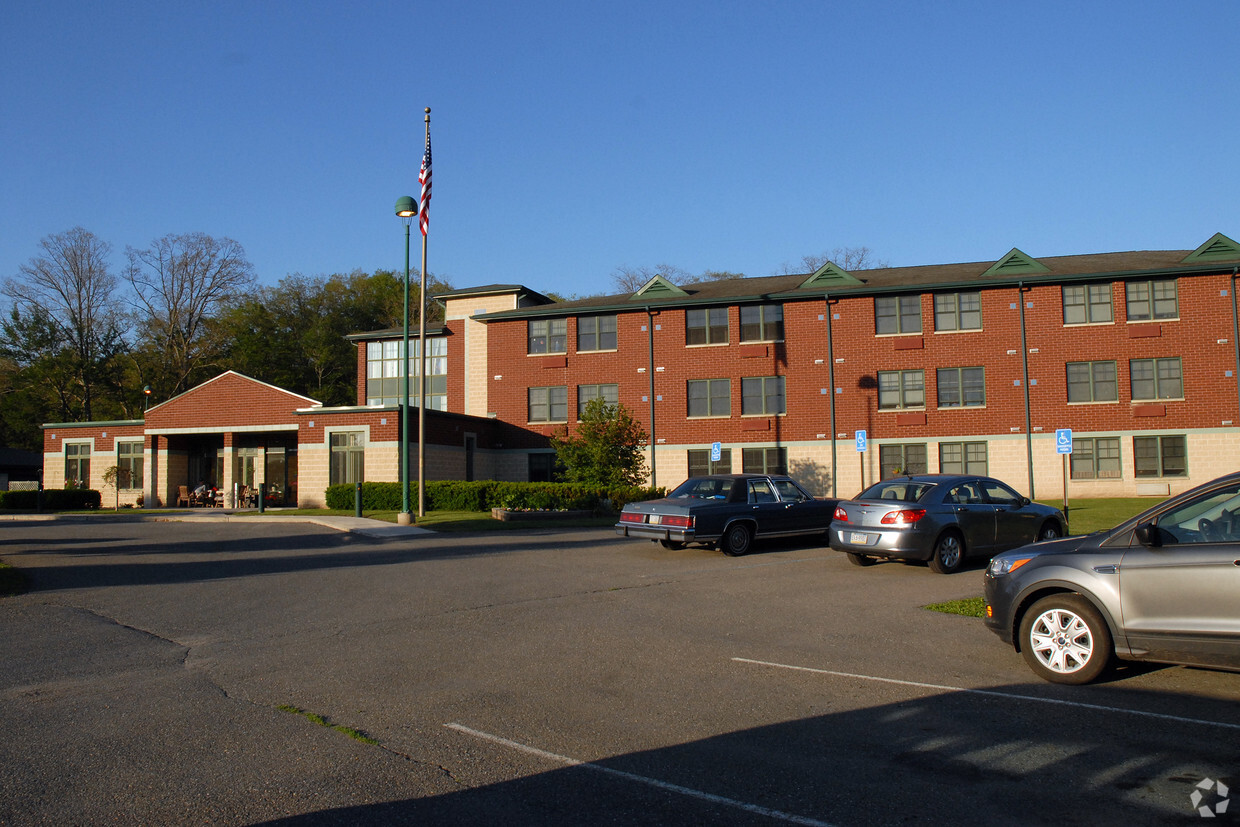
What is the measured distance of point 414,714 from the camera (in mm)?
6125

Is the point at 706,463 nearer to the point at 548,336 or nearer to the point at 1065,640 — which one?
the point at 548,336

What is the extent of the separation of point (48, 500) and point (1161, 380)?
147 feet

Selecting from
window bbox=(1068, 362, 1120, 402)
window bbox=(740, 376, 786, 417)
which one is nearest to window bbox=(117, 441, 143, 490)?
window bbox=(740, 376, 786, 417)

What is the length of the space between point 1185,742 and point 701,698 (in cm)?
298

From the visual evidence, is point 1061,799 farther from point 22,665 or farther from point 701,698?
point 22,665

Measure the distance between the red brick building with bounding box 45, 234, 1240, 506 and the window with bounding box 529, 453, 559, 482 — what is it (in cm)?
9

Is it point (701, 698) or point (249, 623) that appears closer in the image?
point (701, 698)

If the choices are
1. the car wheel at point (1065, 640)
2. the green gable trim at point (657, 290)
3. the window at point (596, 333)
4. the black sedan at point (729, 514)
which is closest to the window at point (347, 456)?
the window at point (596, 333)

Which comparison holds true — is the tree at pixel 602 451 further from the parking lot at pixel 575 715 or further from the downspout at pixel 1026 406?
the parking lot at pixel 575 715

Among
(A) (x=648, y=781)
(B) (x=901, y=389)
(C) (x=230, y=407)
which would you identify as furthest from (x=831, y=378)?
(A) (x=648, y=781)

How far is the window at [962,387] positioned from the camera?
117 ft

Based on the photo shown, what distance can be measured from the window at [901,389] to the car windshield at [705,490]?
2114 centimetres

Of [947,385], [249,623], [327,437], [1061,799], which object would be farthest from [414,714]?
[947,385]

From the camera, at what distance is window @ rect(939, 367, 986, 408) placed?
117ft
